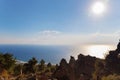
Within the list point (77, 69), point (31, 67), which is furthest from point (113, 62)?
point (31, 67)

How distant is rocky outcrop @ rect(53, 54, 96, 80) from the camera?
108 ft

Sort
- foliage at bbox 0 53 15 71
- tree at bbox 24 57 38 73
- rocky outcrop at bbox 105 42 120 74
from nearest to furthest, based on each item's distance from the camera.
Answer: rocky outcrop at bbox 105 42 120 74, foliage at bbox 0 53 15 71, tree at bbox 24 57 38 73

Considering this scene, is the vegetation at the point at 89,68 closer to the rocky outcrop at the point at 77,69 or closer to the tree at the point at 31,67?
the rocky outcrop at the point at 77,69

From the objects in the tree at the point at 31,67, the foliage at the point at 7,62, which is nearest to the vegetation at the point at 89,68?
the foliage at the point at 7,62

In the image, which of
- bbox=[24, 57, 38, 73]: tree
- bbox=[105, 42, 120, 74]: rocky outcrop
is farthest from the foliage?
bbox=[105, 42, 120, 74]: rocky outcrop

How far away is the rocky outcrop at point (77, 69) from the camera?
1299 inches

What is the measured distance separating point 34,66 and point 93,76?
27.3 metres

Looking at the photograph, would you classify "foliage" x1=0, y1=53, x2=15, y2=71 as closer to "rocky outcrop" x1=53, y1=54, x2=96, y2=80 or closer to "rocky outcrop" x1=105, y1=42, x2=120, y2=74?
"rocky outcrop" x1=53, y1=54, x2=96, y2=80

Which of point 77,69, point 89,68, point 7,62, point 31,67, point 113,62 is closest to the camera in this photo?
point 89,68

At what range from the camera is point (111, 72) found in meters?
38.7

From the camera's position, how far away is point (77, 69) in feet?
111

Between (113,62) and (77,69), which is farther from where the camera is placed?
(113,62)

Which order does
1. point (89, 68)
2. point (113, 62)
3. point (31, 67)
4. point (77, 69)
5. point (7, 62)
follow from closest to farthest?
1. point (89, 68)
2. point (77, 69)
3. point (113, 62)
4. point (7, 62)
5. point (31, 67)

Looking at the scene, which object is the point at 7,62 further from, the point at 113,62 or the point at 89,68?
the point at 113,62
